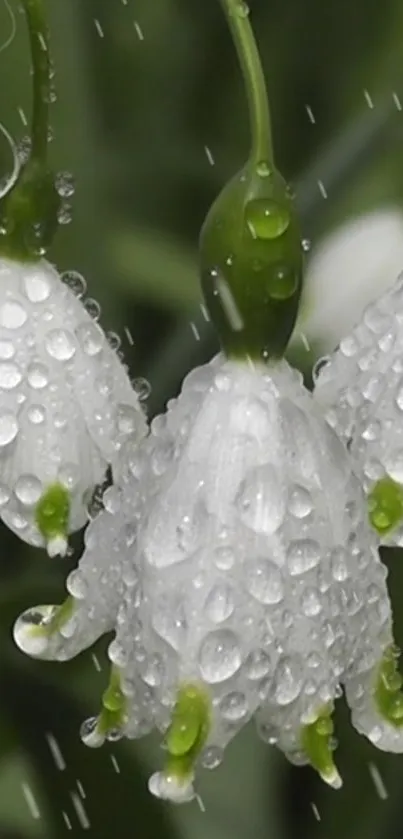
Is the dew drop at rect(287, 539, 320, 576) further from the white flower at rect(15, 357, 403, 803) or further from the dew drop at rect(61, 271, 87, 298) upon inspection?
the dew drop at rect(61, 271, 87, 298)

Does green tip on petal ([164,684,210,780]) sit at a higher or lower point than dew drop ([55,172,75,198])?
lower

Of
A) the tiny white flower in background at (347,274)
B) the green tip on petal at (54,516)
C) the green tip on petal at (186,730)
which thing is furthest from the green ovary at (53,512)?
the tiny white flower in background at (347,274)

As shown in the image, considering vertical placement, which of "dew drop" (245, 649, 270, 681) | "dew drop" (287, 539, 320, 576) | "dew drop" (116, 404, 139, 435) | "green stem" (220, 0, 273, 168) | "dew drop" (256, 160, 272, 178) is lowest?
"dew drop" (245, 649, 270, 681)

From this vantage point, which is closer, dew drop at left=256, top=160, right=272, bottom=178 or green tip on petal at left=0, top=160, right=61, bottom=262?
dew drop at left=256, top=160, right=272, bottom=178

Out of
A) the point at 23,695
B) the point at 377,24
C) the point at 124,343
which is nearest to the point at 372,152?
the point at 377,24

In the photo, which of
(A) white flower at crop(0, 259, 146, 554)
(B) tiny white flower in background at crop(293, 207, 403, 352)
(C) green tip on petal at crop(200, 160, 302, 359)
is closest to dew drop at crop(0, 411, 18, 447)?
(A) white flower at crop(0, 259, 146, 554)

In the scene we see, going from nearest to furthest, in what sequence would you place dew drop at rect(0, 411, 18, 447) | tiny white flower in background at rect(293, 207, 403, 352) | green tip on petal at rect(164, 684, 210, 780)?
green tip on petal at rect(164, 684, 210, 780)
dew drop at rect(0, 411, 18, 447)
tiny white flower in background at rect(293, 207, 403, 352)

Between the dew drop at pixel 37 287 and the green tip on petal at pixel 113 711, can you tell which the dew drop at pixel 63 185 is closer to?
the dew drop at pixel 37 287

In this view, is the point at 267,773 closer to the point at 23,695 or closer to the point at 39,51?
the point at 23,695
